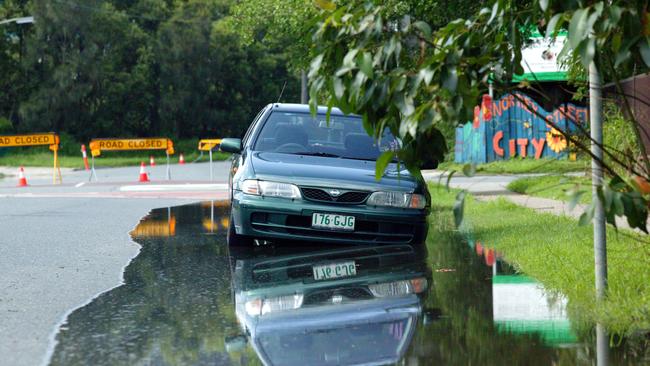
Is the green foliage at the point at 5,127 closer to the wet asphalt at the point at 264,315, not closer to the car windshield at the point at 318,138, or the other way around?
the wet asphalt at the point at 264,315

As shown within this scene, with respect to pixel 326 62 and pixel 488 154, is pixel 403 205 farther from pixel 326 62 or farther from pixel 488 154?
pixel 488 154

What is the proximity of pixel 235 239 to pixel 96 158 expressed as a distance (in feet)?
152

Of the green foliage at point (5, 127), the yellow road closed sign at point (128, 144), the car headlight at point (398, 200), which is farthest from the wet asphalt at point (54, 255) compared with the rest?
the green foliage at point (5, 127)

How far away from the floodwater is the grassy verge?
0.55 feet

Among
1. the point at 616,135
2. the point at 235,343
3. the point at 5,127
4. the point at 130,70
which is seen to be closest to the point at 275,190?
the point at 235,343

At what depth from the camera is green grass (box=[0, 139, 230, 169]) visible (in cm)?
5038

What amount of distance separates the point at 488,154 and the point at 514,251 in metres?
26.2

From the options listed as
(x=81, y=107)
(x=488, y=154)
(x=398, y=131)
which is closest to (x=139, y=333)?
(x=398, y=131)

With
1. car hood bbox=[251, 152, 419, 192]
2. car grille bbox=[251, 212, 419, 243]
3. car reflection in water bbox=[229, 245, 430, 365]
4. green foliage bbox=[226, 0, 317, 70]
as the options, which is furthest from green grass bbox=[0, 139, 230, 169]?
car reflection in water bbox=[229, 245, 430, 365]

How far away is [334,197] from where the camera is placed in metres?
10.7

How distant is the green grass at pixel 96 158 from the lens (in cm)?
5038

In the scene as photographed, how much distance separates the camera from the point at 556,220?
505 inches

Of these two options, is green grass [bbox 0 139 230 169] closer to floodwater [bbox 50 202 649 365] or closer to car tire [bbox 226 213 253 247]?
car tire [bbox 226 213 253 247]

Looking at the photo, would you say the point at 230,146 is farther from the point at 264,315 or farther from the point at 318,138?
the point at 264,315
